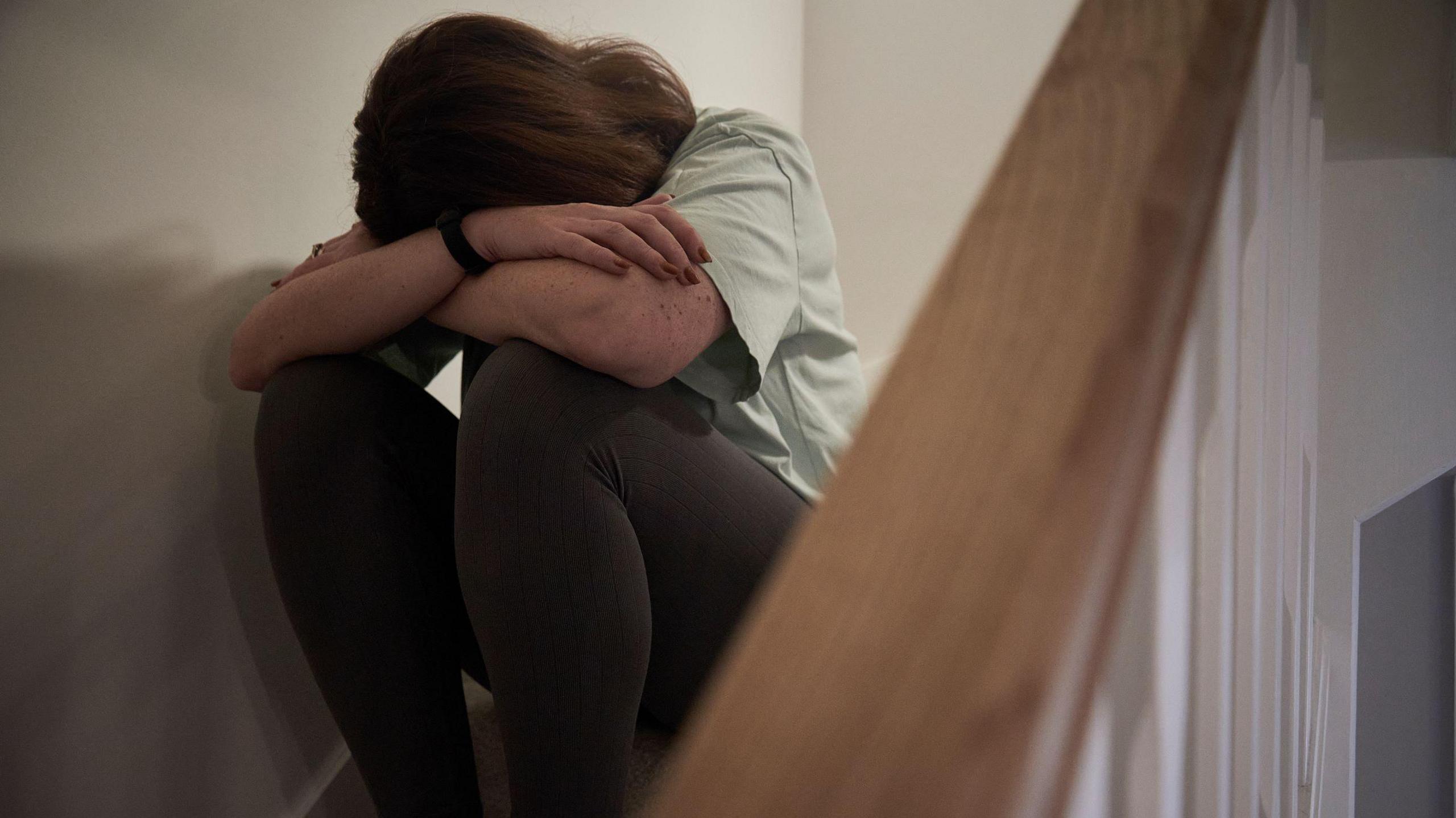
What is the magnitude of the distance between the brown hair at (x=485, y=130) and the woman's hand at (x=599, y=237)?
0.14 feet

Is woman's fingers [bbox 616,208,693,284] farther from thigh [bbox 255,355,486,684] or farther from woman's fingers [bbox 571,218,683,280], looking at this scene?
thigh [bbox 255,355,486,684]

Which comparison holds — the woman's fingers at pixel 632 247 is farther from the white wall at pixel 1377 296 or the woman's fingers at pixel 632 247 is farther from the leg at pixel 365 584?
the white wall at pixel 1377 296

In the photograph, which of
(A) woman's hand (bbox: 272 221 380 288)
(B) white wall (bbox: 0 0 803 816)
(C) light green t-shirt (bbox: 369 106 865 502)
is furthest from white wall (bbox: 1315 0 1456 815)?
(B) white wall (bbox: 0 0 803 816)

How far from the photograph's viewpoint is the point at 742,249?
2.11 feet

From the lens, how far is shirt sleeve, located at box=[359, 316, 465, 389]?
83cm

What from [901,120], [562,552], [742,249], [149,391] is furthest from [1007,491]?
[901,120]

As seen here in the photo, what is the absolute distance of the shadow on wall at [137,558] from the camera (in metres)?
0.57

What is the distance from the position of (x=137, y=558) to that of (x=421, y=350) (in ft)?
0.95

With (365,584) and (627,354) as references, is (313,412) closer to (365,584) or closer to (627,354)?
(365,584)

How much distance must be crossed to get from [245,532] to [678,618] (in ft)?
1.41

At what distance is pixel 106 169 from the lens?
0.63 m

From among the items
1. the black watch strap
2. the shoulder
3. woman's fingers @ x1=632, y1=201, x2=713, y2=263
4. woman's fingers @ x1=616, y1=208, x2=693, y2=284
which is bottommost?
the black watch strap

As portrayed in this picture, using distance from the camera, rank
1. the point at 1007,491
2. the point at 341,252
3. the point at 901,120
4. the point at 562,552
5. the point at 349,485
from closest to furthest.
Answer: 1. the point at 1007,491
2. the point at 562,552
3. the point at 349,485
4. the point at 341,252
5. the point at 901,120

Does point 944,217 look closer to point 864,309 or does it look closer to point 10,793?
point 864,309
